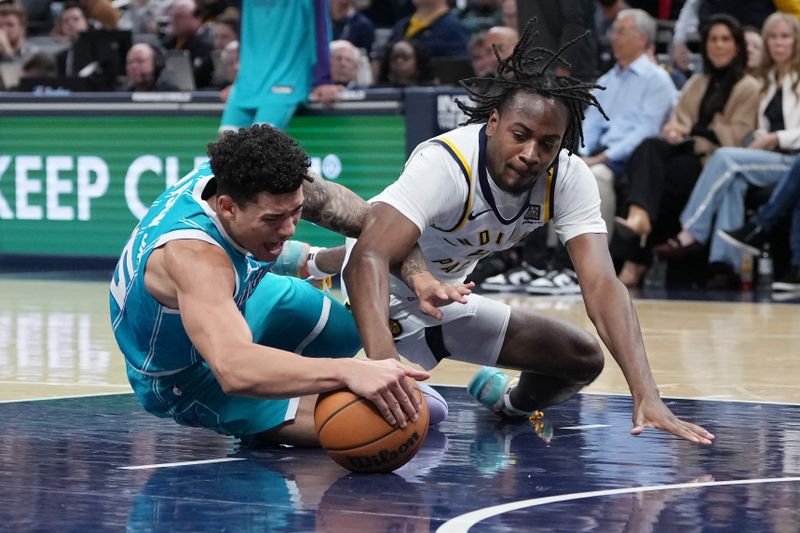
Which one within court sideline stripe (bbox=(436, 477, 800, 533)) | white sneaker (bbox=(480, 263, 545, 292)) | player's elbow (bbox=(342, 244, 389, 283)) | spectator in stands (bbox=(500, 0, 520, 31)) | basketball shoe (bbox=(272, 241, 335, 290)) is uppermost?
spectator in stands (bbox=(500, 0, 520, 31))

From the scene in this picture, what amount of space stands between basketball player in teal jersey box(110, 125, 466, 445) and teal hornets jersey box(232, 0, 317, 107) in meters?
5.93

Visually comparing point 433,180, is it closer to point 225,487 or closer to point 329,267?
point 329,267

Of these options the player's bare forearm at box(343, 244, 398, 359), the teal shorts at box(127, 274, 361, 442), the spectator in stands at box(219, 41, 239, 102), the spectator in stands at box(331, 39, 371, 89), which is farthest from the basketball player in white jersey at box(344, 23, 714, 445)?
the spectator in stands at box(219, 41, 239, 102)

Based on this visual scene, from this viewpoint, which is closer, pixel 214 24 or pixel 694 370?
pixel 694 370

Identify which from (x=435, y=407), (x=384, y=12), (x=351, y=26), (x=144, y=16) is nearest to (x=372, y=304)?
(x=435, y=407)

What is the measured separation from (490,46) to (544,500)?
7.37 meters

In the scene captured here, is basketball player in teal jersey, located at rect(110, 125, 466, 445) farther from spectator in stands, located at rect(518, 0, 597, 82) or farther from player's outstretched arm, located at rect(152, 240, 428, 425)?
spectator in stands, located at rect(518, 0, 597, 82)

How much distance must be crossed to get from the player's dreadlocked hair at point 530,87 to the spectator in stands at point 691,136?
5598 millimetres

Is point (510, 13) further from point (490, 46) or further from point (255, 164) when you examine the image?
point (255, 164)

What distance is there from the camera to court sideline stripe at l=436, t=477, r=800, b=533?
13.0 feet

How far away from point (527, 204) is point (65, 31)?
11.5m

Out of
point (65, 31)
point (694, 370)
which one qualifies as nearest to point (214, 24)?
point (65, 31)

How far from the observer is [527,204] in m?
5.48

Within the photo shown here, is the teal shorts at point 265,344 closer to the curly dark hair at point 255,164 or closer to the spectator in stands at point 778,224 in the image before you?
the curly dark hair at point 255,164
